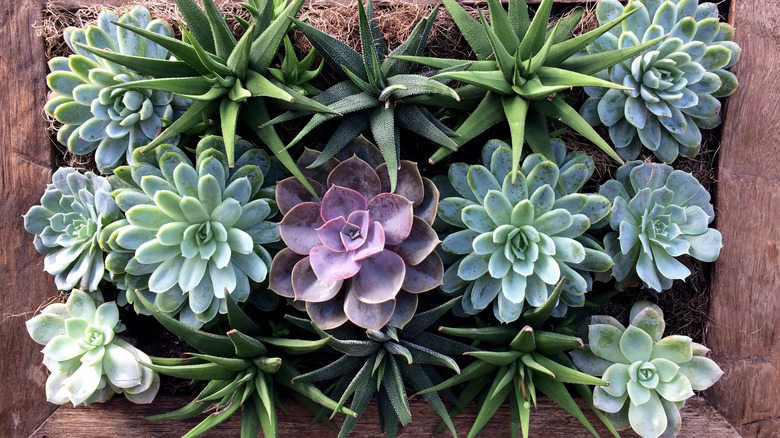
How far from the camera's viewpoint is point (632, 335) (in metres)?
1.13

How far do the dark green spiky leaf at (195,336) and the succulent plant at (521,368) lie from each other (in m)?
0.41

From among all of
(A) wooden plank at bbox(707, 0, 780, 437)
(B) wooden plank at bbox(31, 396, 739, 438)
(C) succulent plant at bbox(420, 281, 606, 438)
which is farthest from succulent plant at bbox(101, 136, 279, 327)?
(A) wooden plank at bbox(707, 0, 780, 437)

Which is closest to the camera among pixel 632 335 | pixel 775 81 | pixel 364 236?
pixel 364 236

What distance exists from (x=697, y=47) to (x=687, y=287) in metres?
0.54

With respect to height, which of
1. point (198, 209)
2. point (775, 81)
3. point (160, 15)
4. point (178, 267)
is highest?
point (160, 15)

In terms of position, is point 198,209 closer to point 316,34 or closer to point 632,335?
point 316,34

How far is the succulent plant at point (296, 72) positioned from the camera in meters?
1.09

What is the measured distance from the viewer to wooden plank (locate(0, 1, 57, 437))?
4.17ft

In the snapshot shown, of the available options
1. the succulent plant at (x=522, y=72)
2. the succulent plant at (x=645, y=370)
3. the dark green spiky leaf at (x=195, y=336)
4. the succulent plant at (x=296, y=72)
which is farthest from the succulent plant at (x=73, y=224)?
the succulent plant at (x=645, y=370)

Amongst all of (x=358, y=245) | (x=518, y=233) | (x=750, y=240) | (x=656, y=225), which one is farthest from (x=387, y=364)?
(x=750, y=240)

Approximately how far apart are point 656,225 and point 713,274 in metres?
0.24

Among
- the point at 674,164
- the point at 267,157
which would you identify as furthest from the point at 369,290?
the point at 674,164

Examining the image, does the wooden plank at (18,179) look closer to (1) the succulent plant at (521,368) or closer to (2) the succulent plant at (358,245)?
(2) the succulent plant at (358,245)

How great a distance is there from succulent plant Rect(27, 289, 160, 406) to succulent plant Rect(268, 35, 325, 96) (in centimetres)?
63
